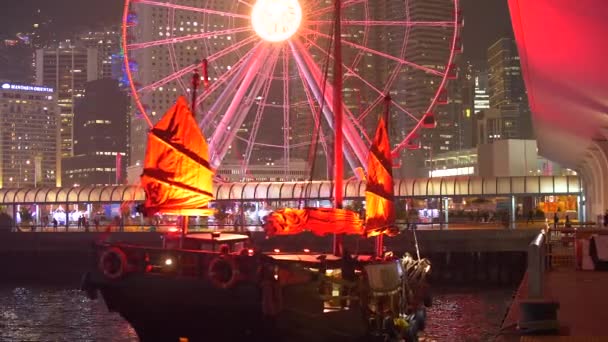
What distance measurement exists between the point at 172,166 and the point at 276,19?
21.1m

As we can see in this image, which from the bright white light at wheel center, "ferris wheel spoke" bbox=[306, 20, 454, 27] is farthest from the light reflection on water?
the bright white light at wheel center

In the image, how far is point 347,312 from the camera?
93.0 ft

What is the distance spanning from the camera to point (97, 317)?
1748 inches

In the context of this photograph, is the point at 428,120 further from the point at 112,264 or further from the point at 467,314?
the point at 112,264

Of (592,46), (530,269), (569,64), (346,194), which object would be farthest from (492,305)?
(346,194)

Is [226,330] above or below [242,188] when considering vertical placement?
below

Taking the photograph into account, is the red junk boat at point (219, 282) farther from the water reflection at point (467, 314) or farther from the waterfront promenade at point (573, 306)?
the water reflection at point (467, 314)

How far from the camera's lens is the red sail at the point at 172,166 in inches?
1225

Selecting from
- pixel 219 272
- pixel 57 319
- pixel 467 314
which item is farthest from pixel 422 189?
pixel 219 272

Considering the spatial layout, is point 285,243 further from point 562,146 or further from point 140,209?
point 140,209

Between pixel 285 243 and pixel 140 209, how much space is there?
34.7 m

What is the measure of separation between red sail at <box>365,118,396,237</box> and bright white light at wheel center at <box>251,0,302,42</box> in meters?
16.4

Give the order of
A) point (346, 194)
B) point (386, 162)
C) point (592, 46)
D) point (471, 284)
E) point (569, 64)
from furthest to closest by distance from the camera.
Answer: point (346, 194), point (471, 284), point (386, 162), point (569, 64), point (592, 46)

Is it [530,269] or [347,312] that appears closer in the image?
[530,269]
